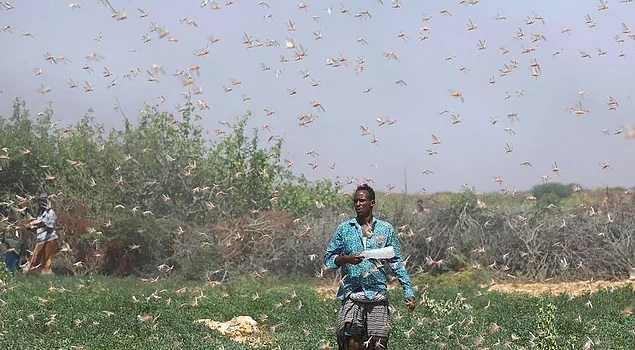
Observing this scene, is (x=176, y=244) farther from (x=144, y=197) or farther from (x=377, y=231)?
(x=377, y=231)

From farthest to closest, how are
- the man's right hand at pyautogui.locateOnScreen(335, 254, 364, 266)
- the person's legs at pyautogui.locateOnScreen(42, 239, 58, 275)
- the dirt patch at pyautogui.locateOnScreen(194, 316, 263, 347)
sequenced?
the person's legs at pyautogui.locateOnScreen(42, 239, 58, 275) → the dirt patch at pyautogui.locateOnScreen(194, 316, 263, 347) → the man's right hand at pyautogui.locateOnScreen(335, 254, 364, 266)

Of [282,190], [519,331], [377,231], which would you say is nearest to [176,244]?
[282,190]

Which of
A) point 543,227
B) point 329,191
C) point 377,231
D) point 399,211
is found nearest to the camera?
point 377,231

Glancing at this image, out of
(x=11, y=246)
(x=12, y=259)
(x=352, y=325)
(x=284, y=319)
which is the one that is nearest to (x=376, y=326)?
(x=352, y=325)

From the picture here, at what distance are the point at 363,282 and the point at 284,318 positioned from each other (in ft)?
19.0

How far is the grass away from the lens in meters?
11.1

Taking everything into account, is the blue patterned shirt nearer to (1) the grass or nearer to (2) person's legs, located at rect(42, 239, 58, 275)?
(1) the grass

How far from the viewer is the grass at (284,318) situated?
36.5ft

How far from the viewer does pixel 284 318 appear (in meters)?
13.9

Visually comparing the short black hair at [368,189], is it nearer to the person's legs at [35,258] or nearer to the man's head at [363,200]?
the man's head at [363,200]

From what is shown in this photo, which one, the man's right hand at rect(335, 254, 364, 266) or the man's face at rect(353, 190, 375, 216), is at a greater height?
the man's face at rect(353, 190, 375, 216)

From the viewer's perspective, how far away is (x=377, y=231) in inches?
330

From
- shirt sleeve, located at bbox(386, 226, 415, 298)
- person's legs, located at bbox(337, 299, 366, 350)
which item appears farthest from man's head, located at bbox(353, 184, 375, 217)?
person's legs, located at bbox(337, 299, 366, 350)

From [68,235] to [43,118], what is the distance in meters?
6.37
